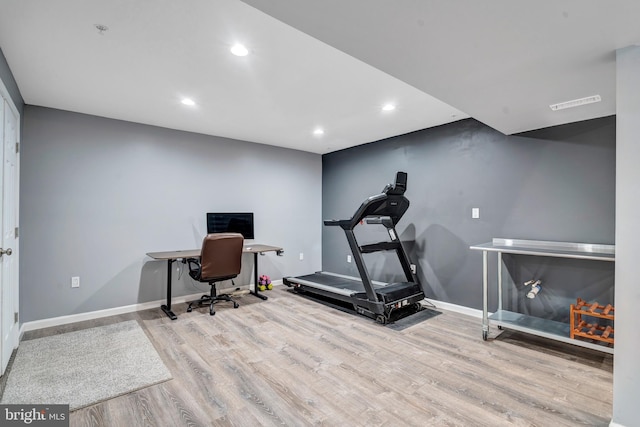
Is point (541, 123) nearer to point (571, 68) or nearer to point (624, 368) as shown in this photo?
point (571, 68)

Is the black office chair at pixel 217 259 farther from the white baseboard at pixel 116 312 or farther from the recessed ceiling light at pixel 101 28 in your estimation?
the recessed ceiling light at pixel 101 28

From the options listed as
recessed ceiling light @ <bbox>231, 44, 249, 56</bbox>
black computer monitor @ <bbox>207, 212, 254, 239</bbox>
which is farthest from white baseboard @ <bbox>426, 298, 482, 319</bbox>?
recessed ceiling light @ <bbox>231, 44, 249, 56</bbox>

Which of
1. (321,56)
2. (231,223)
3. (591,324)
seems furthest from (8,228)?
(591,324)

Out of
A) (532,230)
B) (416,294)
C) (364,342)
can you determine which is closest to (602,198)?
(532,230)

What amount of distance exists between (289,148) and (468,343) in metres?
4.00

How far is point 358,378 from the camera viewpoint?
2.28 metres

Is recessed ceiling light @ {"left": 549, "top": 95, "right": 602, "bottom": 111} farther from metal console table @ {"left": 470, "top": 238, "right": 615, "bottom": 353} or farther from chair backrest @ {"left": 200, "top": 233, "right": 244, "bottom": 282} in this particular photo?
chair backrest @ {"left": 200, "top": 233, "right": 244, "bottom": 282}

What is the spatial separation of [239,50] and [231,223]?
2879 millimetres

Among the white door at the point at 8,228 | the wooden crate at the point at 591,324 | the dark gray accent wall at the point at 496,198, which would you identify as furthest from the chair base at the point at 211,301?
the wooden crate at the point at 591,324

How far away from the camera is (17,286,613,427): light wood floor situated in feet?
6.08

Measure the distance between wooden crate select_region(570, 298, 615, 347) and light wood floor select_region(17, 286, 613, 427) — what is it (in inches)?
9.0

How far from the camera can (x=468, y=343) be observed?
289 centimetres

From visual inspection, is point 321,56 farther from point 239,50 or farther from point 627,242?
point 627,242

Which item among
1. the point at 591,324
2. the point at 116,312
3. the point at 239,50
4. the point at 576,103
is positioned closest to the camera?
the point at 239,50
